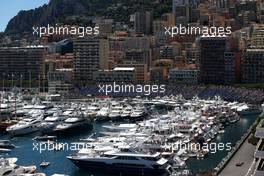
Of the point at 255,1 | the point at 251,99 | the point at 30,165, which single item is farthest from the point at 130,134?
the point at 255,1

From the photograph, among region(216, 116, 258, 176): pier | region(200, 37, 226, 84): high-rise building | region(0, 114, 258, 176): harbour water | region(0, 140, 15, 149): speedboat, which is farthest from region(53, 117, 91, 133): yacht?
region(200, 37, 226, 84): high-rise building

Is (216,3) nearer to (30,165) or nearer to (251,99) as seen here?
(251,99)

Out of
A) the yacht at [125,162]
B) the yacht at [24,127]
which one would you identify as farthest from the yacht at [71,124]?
the yacht at [125,162]

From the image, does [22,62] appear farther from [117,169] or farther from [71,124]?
[117,169]

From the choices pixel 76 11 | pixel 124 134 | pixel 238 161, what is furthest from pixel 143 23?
pixel 238 161

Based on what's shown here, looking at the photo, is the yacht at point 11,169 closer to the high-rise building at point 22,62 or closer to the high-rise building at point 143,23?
the high-rise building at point 22,62

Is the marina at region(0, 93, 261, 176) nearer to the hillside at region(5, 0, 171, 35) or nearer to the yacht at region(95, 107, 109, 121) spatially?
the yacht at region(95, 107, 109, 121)
